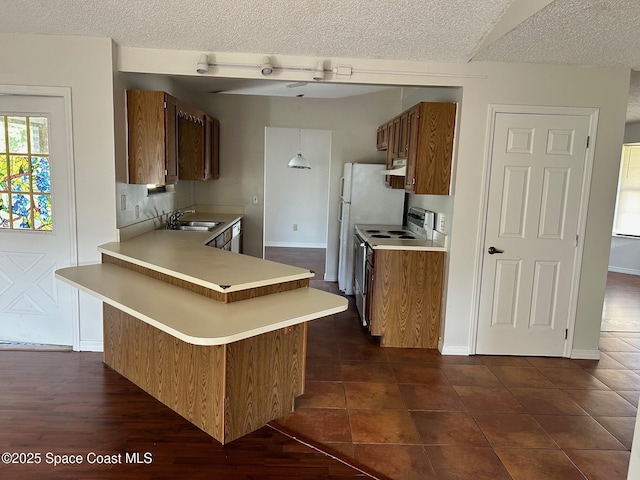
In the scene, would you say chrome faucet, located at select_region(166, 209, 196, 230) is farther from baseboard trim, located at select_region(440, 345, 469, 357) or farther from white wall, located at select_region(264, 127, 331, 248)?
white wall, located at select_region(264, 127, 331, 248)

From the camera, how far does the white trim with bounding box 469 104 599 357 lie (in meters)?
3.41

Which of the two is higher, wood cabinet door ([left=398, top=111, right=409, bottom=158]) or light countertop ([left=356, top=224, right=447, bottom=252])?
wood cabinet door ([left=398, top=111, right=409, bottom=158])

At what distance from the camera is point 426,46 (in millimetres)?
3156

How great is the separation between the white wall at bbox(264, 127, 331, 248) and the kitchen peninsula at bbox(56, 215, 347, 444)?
18.2 ft

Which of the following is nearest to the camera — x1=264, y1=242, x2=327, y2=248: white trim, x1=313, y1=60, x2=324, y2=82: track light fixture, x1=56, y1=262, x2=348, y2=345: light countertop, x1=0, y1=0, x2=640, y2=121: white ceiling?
x1=56, y1=262, x2=348, y2=345: light countertop

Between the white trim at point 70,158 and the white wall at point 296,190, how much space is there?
4981 millimetres

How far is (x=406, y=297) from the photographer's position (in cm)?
373

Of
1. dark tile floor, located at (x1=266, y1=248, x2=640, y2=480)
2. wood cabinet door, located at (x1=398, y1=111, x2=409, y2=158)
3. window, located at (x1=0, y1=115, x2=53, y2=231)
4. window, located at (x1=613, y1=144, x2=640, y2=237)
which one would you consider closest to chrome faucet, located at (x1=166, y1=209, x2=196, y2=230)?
window, located at (x1=0, y1=115, x2=53, y2=231)

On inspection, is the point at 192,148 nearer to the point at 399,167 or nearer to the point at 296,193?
the point at 399,167

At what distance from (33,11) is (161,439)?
2817 millimetres

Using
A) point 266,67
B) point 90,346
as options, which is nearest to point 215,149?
point 266,67

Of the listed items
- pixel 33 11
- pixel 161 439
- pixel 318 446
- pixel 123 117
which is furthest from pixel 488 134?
pixel 33 11

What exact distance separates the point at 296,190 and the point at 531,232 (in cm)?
552

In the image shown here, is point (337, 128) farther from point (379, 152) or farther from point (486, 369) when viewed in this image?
point (486, 369)
